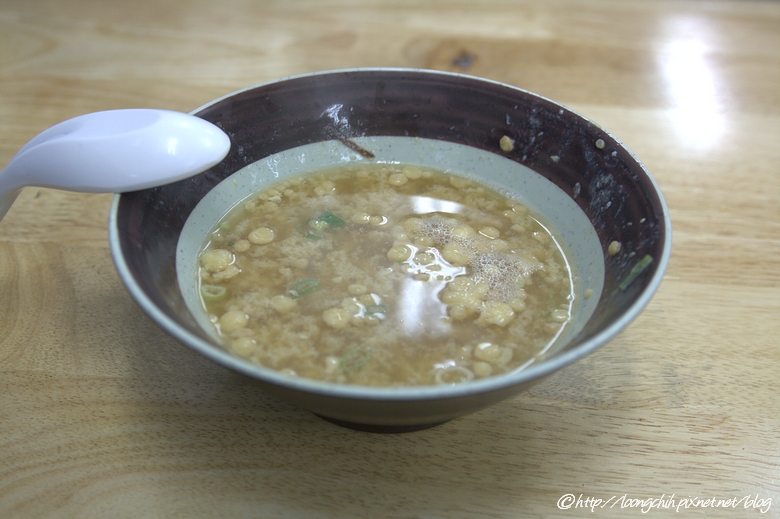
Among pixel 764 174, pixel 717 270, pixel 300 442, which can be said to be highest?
pixel 764 174

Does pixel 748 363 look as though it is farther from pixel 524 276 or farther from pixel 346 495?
pixel 346 495

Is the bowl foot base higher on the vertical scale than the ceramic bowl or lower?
lower

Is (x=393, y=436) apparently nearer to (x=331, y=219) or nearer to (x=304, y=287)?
(x=304, y=287)

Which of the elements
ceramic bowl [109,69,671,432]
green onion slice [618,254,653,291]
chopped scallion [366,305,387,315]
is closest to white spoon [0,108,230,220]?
ceramic bowl [109,69,671,432]

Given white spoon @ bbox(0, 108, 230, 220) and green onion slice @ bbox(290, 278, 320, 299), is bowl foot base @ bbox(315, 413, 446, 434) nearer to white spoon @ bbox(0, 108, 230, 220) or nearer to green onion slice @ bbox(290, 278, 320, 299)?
green onion slice @ bbox(290, 278, 320, 299)

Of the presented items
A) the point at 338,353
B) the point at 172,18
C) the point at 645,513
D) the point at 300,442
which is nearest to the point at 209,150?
the point at 338,353
